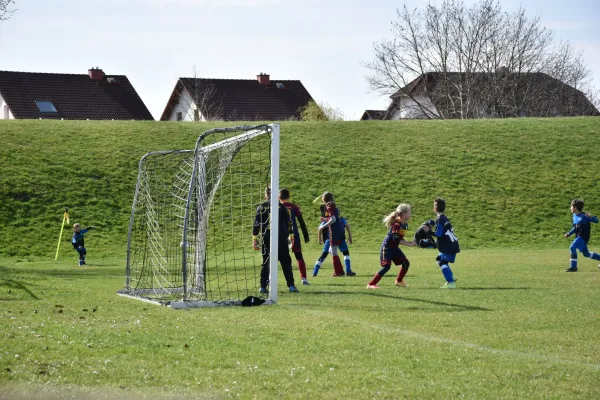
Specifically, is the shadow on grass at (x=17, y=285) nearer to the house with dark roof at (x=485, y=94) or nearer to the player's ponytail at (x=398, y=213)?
the player's ponytail at (x=398, y=213)

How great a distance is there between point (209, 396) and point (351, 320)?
4.48 metres

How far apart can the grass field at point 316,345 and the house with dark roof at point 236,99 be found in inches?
2060

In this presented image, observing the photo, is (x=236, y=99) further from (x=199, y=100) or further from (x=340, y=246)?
(x=340, y=246)

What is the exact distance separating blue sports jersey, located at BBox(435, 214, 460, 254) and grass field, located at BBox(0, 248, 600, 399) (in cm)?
83

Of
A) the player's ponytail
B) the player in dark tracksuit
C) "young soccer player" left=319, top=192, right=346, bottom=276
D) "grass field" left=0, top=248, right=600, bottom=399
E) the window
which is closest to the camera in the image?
"grass field" left=0, top=248, right=600, bottom=399

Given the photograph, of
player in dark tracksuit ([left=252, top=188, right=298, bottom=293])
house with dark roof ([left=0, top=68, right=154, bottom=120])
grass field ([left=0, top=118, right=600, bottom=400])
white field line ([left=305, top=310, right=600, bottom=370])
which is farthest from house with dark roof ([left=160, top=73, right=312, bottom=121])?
white field line ([left=305, top=310, right=600, bottom=370])

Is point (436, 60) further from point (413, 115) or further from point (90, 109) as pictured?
point (90, 109)

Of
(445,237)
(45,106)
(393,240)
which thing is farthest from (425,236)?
(45,106)

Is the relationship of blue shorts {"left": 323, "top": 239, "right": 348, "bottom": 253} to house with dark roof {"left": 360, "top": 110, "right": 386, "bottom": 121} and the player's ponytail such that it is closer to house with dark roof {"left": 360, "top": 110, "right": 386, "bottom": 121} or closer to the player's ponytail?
the player's ponytail

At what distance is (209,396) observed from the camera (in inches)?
261

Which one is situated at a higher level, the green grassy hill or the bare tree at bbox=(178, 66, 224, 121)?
the bare tree at bbox=(178, 66, 224, 121)

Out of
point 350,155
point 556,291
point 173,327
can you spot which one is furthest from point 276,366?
point 350,155

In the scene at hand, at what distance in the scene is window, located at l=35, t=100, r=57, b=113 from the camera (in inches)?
2356

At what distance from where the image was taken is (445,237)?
15.0m
